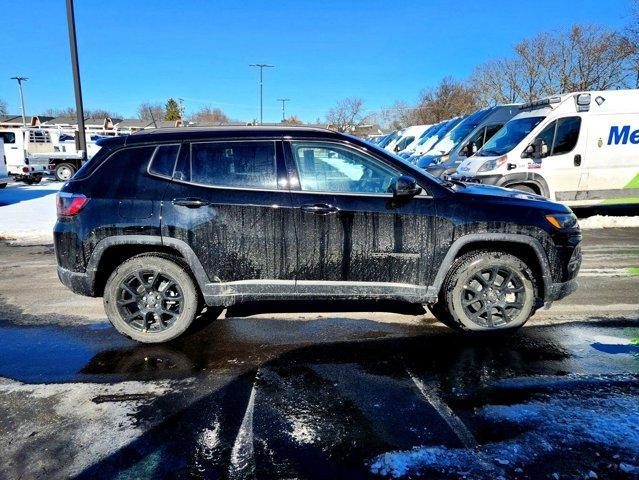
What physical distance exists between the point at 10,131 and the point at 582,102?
80.5 ft

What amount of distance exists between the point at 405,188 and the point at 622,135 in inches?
311

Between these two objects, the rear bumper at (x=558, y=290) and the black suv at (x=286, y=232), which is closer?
the black suv at (x=286, y=232)

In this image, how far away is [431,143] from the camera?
17891mm

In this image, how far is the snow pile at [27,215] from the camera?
926cm

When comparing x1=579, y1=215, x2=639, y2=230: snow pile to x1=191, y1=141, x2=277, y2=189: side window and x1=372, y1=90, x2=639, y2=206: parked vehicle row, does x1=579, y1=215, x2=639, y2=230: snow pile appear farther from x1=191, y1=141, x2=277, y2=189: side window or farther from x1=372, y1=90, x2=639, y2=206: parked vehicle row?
x1=191, y1=141, x2=277, y2=189: side window

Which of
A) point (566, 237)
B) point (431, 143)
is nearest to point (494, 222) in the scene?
point (566, 237)

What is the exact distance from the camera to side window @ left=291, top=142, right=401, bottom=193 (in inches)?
156

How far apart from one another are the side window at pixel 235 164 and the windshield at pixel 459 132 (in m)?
11.8

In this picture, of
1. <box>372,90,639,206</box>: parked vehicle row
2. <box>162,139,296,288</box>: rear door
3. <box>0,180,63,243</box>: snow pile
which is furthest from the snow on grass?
<box>0,180,63,243</box>: snow pile

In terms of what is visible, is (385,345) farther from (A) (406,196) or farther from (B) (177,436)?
(B) (177,436)

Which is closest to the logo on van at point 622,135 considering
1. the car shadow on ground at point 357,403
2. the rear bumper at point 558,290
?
the car shadow on ground at point 357,403

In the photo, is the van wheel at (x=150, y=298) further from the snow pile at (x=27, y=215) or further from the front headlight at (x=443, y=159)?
the front headlight at (x=443, y=159)

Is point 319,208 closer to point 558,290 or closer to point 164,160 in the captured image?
point 164,160

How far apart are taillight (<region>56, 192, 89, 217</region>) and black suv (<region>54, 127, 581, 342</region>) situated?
0.01m
